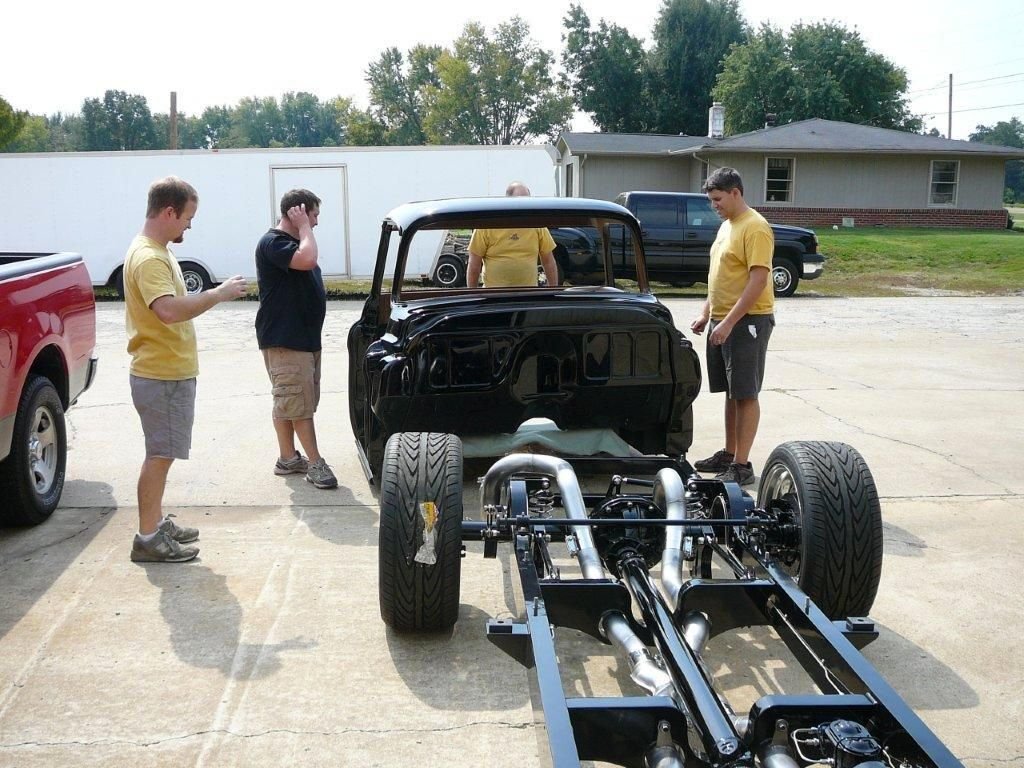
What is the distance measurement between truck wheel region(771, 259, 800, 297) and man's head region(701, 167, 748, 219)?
13.1 metres

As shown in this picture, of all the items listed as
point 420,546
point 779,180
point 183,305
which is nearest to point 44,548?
point 183,305

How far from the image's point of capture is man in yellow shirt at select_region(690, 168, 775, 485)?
19.4 feet

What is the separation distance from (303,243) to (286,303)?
43 cm

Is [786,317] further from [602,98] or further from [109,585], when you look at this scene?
[602,98]

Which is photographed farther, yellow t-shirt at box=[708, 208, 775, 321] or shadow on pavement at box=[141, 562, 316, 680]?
yellow t-shirt at box=[708, 208, 775, 321]

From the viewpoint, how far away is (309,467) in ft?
20.7

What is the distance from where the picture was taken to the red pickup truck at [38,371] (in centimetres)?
490

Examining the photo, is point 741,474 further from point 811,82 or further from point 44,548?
point 811,82

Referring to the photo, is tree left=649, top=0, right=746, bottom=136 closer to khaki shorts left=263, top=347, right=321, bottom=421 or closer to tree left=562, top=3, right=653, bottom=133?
tree left=562, top=3, right=653, bottom=133

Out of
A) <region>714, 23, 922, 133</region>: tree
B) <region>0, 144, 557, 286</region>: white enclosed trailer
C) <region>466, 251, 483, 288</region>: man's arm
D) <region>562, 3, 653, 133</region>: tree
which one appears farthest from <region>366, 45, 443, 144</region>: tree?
<region>466, 251, 483, 288</region>: man's arm

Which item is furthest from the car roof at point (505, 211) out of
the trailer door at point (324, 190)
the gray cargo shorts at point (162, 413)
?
the trailer door at point (324, 190)

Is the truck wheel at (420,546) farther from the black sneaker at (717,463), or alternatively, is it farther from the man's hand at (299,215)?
the black sneaker at (717,463)

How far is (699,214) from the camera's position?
61.5 feet

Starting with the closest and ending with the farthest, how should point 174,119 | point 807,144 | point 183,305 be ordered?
point 183,305, point 807,144, point 174,119
